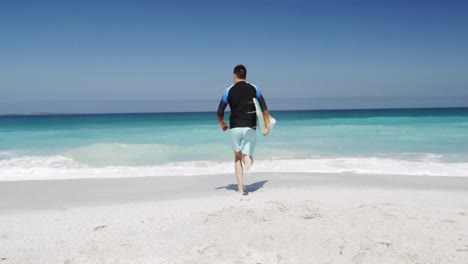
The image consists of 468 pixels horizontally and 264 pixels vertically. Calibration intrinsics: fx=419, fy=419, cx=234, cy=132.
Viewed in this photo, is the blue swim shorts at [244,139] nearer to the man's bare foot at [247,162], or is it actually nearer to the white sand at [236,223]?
the man's bare foot at [247,162]

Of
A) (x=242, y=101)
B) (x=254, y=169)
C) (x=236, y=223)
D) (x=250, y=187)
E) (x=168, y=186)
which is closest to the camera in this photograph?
(x=236, y=223)

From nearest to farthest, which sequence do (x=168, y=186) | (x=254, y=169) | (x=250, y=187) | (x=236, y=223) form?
(x=236, y=223) → (x=250, y=187) → (x=168, y=186) → (x=254, y=169)

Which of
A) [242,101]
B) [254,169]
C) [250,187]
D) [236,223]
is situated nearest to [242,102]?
[242,101]

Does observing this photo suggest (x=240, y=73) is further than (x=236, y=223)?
Yes

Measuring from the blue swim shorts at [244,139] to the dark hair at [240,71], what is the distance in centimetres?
66

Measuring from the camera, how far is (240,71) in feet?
17.2

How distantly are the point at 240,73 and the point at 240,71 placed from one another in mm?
28

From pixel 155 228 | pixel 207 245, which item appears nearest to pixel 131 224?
pixel 155 228

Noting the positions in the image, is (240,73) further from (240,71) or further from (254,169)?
(254,169)

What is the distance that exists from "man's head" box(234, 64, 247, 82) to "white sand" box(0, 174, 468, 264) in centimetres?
148

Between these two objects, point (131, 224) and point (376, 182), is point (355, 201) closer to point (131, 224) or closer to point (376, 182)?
point (376, 182)

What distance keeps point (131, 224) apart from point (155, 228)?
0.93 feet

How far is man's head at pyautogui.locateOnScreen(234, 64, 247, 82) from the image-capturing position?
17.2 feet

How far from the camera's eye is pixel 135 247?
10.4 feet
